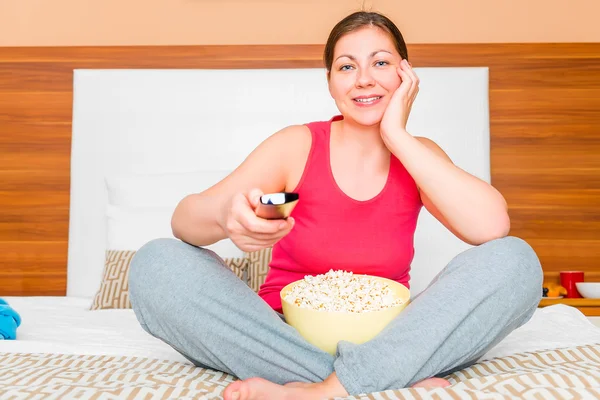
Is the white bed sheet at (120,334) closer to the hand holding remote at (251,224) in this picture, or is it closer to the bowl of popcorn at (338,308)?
the bowl of popcorn at (338,308)

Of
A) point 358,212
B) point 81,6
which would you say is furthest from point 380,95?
point 81,6

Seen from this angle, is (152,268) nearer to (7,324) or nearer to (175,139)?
(7,324)

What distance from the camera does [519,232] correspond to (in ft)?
9.82

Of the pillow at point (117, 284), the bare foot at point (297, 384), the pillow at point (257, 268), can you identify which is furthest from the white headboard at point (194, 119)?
the bare foot at point (297, 384)

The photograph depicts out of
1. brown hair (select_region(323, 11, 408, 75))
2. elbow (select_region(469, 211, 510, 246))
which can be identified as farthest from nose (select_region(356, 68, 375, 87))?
elbow (select_region(469, 211, 510, 246))

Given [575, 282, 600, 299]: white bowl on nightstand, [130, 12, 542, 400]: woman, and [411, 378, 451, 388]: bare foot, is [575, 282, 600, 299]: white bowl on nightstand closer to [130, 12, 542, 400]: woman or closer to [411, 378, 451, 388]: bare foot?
[130, 12, 542, 400]: woman

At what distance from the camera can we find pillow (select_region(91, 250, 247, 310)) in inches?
96.4

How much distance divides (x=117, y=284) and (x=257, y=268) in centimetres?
53

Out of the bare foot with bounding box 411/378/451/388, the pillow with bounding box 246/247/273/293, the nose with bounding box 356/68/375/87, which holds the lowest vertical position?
the pillow with bounding box 246/247/273/293

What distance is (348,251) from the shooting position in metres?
1.62

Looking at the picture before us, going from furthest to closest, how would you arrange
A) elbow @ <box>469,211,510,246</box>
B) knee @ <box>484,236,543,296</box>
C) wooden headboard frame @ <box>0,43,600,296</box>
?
wooden headboard frame @ <box>0,43,600,296</box>, elbow @ <box>469,211,510,246</box>, knee @ <box>484,236,543,296</box>

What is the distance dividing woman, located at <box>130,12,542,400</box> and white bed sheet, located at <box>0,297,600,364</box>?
0.90ft

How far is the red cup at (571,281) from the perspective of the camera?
2.83m

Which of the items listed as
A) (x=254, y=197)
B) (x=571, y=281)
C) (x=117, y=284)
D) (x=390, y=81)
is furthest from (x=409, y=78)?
(x=571, y=281)
